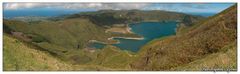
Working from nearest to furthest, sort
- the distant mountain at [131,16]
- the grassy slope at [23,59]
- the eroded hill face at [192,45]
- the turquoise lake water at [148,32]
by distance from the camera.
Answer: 1. the grassy slope at [23,59]
2. the distant mountain at [131,16]
3. the turquoise lake water at [148,32]
4. the eroded hill face at [192,45]

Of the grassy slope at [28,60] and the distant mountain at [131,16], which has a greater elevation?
the distant mountain at [131,16]

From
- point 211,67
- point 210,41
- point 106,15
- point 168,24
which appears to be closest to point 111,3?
point 106,15

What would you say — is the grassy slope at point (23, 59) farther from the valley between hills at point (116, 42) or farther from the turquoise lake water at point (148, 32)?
the turquoise lake water at point (148, 32)

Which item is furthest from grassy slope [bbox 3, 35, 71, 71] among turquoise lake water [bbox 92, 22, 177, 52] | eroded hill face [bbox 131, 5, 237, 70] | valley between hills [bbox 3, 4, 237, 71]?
eroded hill face [bbox 131, 5, 237, 70]

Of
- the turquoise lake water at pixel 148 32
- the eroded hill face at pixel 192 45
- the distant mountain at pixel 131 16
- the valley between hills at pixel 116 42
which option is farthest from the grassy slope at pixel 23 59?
the eroded hill face at pixel 192 45

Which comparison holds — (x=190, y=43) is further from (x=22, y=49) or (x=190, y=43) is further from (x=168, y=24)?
(x=22, y=49)

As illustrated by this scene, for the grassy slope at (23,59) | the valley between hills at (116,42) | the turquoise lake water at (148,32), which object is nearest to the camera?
the grassy slope at (23,59)

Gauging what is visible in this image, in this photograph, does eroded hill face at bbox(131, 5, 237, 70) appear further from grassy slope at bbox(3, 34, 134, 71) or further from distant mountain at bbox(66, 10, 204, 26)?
grassy slope at bbox(3, 34, 134, 71)

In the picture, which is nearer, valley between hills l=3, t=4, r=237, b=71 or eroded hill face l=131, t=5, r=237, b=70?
valley between hills l=3, t=4, r=237, b=71

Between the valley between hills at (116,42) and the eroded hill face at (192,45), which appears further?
the eroded hill face at (192,45)
